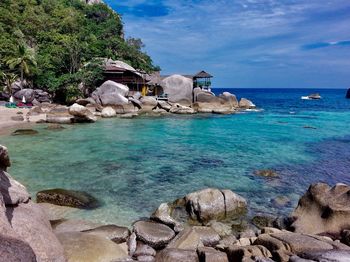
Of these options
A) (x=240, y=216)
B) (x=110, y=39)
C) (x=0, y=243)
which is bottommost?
(x=240, y=216)

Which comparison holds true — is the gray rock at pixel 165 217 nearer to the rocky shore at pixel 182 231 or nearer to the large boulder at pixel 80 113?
the rocky shore at pixel 182 231

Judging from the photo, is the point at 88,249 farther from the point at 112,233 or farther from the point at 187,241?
the point at 187,241

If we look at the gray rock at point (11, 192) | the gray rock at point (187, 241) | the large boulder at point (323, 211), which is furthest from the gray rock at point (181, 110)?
the gray rock at point (11, 192)

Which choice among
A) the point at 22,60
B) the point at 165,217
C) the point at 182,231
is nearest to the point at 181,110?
the point at 22,60

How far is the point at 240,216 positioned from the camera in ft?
29.2

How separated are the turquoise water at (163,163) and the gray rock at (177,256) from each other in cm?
259

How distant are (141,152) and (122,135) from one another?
5494 mm

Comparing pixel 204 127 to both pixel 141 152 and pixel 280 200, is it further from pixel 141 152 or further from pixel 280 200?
pixel 280 200

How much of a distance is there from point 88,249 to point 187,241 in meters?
2.06

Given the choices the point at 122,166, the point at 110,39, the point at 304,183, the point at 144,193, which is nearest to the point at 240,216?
the point at 144,193

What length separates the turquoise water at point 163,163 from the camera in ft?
34.0

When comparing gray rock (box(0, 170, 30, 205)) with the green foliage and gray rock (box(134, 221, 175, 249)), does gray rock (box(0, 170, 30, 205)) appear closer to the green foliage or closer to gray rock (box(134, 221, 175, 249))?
gray rock (box(134, 221, 175, 249))

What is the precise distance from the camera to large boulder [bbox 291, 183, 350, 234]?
7.06 metres

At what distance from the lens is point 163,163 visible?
1465 centimetres
